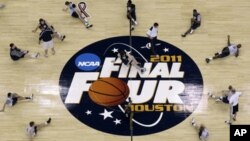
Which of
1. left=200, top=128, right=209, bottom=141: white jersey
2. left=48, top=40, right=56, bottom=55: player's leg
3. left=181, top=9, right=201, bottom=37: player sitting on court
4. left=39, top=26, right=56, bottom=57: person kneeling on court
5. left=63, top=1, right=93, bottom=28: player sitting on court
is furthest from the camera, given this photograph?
left=63, top=1, right=93, bottom=28: player sitting on court

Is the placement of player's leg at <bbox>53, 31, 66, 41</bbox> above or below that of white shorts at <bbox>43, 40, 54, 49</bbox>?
above

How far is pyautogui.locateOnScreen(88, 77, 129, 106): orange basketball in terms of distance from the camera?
26.5 meters

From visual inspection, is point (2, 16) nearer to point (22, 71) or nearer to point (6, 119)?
point (22, 71)

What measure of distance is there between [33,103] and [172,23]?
772 cm

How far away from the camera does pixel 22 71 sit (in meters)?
27.5

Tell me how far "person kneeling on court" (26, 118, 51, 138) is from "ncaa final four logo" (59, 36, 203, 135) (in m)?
1.30

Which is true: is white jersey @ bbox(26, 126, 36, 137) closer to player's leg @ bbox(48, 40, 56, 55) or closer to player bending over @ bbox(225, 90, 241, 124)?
player's leg @ bbox(48, 40, 56, 55)

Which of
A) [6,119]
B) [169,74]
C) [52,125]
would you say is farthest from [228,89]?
[6,119]

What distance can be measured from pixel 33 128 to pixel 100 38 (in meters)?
5.89

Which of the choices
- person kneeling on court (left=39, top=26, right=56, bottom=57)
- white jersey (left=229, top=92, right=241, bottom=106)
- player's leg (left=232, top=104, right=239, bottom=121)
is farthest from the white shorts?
player's leg (left=232, top=104, right=239, bottom=121)

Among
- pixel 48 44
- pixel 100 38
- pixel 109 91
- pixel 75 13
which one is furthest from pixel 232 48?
pixel 48 44

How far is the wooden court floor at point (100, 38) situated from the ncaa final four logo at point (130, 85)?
1.06ft

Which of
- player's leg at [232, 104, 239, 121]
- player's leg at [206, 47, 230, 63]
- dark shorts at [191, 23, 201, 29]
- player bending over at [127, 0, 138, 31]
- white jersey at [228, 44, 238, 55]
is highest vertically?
player bending over at [127, 0, 138, 31]

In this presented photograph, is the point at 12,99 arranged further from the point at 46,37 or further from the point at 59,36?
the point at 59,36
